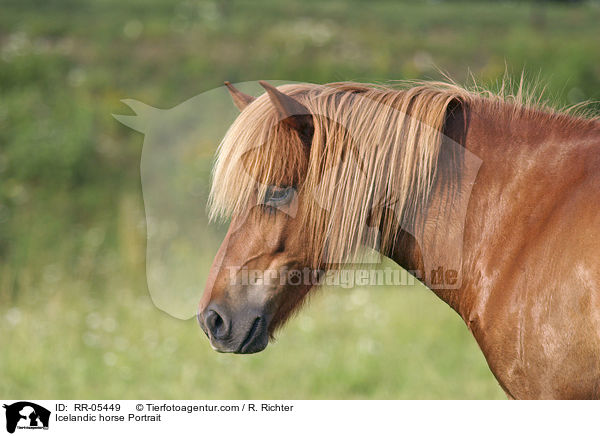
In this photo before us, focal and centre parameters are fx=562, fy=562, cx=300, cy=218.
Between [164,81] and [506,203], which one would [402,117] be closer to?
[506,203]

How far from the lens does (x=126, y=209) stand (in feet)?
28.5

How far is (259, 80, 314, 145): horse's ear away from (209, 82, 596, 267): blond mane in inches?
1.4

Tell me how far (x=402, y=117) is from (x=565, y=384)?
1171 millimetres

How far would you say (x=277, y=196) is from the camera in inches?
89.5

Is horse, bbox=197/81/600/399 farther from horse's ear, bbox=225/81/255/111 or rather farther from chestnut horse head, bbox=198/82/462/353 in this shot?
horse's ear, bbox=225/81/255/111

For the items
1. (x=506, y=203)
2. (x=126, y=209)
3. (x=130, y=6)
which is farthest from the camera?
(x=130, y=6)

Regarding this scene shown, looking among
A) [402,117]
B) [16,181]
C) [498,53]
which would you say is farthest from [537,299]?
[498,53]

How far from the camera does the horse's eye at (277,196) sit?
2.27 metres

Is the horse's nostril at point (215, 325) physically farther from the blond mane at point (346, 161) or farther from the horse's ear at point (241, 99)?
the horse's ear at point (241, 99)

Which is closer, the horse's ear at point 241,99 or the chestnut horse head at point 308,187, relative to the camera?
the chestnut horse head at point 308,187
